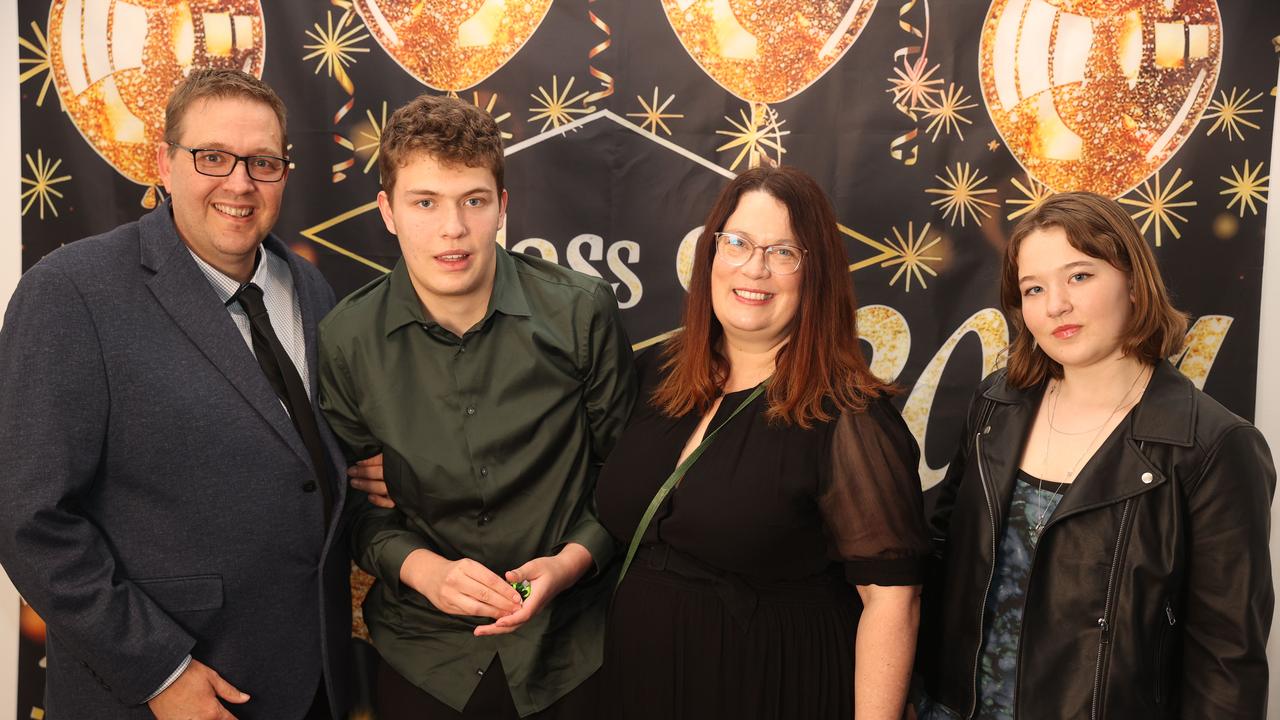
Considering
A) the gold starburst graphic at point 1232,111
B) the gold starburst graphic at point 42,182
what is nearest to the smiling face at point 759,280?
the gold starburst graphic at point 1232,111

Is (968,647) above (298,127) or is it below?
below

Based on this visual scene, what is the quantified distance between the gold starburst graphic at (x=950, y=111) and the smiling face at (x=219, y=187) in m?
2.01

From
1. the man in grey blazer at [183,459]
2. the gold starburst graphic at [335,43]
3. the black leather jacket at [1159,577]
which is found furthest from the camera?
the gold starburst graphic at [335,43]

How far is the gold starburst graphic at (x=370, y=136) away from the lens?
285 cm

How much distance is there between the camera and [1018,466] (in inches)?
74.1

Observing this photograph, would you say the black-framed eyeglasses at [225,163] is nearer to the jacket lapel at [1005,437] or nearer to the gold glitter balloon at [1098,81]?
the jacket lapel at [1005,437]

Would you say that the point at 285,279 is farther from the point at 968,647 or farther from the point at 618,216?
the point at 968,647

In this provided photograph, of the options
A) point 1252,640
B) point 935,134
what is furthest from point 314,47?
point 1252,640

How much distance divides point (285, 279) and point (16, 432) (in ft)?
2.33

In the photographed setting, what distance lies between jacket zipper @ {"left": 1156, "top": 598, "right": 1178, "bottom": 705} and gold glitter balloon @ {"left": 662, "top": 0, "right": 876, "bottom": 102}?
1.87 meters

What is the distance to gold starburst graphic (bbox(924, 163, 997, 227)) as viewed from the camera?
9.25ft

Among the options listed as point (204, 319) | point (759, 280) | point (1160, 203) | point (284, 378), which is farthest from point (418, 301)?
point (1160, 203)

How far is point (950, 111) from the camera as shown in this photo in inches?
110

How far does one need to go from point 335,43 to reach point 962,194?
6.92 feet
